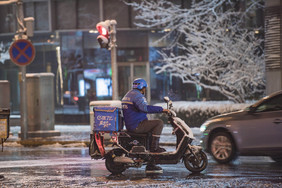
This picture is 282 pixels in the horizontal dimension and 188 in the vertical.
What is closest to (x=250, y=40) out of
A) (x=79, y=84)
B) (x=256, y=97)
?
(x=256, y=97)

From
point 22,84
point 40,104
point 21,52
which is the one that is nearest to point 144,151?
point 21,52

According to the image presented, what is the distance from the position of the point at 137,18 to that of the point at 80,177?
16.0 metres

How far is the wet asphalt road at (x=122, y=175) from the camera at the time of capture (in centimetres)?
914

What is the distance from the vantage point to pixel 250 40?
22.8m

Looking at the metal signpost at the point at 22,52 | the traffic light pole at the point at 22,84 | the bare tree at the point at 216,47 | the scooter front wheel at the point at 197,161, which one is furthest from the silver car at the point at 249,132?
the bare tree at the point at 216,47

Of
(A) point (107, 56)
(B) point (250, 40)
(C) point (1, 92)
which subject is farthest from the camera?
(A) point (107, 56)

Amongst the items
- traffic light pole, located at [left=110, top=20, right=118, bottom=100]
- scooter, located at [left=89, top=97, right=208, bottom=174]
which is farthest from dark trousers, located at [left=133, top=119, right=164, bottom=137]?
traffic light pole, located at [left=110, top=20, right=118, bottom=100]

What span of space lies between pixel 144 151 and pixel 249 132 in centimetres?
262

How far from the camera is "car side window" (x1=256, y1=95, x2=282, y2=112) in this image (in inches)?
447

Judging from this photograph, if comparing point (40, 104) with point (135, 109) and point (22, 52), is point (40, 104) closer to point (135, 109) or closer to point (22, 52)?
point (22, 52)

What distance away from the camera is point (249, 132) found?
11484 millimetres

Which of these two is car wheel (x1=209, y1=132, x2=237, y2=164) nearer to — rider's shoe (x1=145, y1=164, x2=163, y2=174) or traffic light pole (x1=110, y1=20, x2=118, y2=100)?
rider's shoe (x1=145, y1=164, x2=163, y2=174)

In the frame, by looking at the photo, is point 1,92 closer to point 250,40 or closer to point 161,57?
point 161,57

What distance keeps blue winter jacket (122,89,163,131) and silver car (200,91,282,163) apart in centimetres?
242
